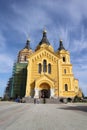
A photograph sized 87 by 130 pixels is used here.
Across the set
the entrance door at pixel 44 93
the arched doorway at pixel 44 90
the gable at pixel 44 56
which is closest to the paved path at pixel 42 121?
the arched doorway at pixel 44 90

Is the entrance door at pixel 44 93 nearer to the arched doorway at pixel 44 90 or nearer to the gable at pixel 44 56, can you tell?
the arched doorway at pixel 44 90

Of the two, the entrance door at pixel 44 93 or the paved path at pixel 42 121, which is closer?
the paved path at pixel 42 121

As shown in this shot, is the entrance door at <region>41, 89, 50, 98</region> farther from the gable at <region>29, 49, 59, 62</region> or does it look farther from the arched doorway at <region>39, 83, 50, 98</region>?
the gable at <region>29, 49, 59, 62</region>

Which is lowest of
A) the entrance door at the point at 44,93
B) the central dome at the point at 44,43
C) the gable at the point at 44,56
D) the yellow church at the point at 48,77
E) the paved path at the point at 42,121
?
the paved path at the point at 42,121

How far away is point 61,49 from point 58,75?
12551mm

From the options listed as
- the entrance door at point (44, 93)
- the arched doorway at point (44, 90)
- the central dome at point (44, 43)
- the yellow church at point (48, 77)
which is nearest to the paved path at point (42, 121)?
the yellow church at point (48, 77)

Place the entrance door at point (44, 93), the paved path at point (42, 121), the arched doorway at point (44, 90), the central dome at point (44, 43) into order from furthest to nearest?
the central dome at point (44, 43) < the entrance door at point (44, 93) < the arched doorway at point (44, 90) < the paved path at point (42, 121)

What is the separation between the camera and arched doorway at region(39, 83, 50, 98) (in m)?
38.3

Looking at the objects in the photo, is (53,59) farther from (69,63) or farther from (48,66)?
(69,63)

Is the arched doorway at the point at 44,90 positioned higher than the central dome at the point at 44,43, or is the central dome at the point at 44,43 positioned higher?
the central dome at the point at 44,43

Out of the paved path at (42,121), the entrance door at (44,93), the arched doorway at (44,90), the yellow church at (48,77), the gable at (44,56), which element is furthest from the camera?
the gable at (44,56)

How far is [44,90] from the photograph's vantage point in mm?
38844

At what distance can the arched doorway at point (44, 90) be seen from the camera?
38312 millimetres

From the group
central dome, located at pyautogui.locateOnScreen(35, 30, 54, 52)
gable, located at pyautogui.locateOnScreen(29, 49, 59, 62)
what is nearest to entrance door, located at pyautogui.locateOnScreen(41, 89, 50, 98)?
gable, located at pyautogui.locateOnScreen(29, 49, 59, 62)
